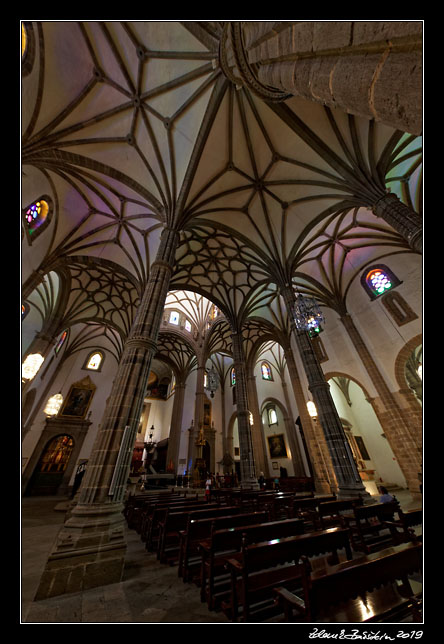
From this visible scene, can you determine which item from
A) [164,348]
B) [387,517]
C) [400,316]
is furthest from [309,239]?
[164,348]

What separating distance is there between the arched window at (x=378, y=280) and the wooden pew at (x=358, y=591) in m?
14.2

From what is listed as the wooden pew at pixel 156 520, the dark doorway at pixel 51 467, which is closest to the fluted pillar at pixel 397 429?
the wooden pew at pixel 156 520

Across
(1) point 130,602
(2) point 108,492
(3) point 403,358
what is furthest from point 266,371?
(1) point 130,602

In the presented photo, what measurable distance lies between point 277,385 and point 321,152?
20736mm

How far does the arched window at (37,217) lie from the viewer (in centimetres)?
945

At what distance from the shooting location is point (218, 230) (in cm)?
1414

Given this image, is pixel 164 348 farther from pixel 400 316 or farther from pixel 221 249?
pixel 400 316

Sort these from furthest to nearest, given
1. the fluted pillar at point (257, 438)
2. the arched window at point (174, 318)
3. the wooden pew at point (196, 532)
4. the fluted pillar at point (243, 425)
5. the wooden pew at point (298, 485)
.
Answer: the arched window at point (174, 318), the fluted pillar at point (257, 438), the wooden pew at point (298, 485), the fluted pillar at point (243, 425), the wooden pew at point (196, 532)

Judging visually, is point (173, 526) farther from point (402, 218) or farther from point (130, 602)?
point (402, 218)

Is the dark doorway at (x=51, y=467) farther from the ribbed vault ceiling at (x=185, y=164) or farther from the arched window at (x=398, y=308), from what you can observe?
the arched window at (x=398, y=308)

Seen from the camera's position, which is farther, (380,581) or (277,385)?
(277,385)

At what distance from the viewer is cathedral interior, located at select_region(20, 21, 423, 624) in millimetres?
3588

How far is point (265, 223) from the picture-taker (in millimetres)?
13109

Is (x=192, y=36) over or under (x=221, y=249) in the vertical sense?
under
